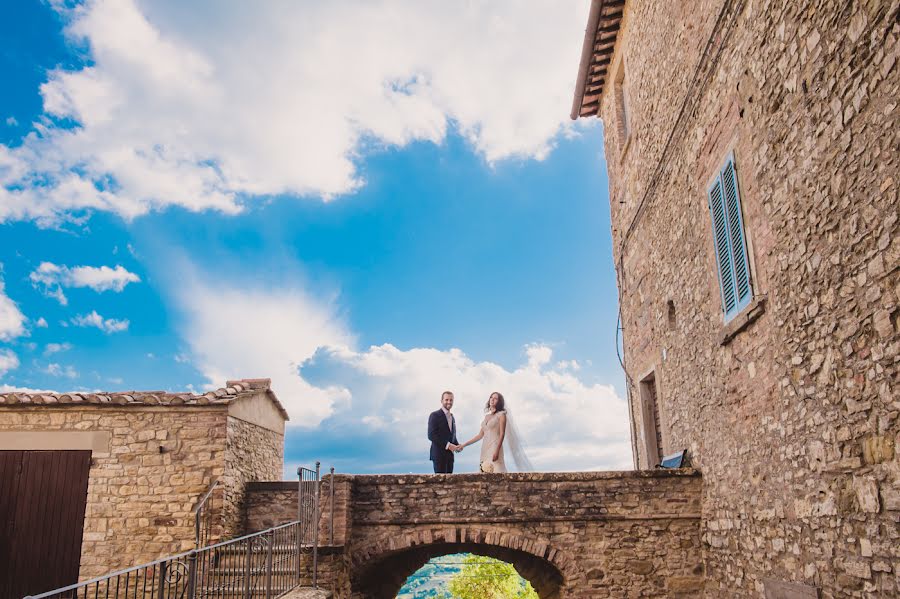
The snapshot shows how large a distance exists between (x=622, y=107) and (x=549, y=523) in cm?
730

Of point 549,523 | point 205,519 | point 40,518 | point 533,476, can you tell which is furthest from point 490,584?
point 533,476

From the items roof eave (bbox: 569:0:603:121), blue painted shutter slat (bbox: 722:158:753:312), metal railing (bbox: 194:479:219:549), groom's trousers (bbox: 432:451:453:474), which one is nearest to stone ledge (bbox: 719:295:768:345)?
blue painted shutter slat (bbox: 722:158:753:312)

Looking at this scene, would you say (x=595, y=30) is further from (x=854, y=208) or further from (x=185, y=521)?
(x=185, y=521)

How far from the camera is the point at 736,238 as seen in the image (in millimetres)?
6652

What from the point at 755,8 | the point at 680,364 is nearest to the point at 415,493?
the point at 680,364

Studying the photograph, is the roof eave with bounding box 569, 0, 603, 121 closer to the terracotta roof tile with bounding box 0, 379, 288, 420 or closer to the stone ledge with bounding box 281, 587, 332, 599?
the terracotta roof tile with bounding box 0, 379, 288, 420

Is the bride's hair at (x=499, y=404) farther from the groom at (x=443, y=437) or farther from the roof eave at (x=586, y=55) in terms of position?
the roof eave at (x=586, y=55)

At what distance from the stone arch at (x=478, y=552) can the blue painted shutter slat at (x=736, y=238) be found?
12.7 feet

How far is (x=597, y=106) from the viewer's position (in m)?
13.5

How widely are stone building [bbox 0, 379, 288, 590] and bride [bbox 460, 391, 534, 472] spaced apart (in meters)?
4.19

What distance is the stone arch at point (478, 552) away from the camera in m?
8.41

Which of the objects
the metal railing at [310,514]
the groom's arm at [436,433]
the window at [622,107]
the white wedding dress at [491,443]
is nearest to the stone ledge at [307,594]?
the metal railing at [310,514]

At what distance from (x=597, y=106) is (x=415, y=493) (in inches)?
338

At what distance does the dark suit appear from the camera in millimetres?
10273
